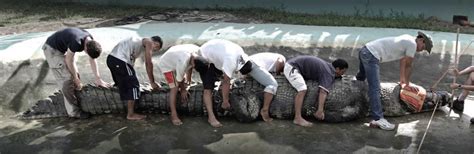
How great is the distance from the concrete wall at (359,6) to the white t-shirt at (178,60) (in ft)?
16.1

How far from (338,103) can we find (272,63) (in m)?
0.84

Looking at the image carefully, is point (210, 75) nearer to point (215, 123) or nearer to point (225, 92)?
point (225, 92)

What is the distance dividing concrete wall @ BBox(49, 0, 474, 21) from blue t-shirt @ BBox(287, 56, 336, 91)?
4296 millimetres

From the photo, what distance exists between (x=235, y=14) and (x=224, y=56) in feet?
15.4

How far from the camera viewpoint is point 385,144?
195 inches

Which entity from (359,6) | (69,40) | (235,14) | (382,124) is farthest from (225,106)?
(359,6)

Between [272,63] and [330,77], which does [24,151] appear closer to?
[272,63]

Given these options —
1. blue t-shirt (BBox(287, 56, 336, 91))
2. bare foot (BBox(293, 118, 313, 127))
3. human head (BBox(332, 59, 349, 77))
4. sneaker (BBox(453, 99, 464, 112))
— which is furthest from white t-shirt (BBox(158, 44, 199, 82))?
sneaker (BBox(453, 99, 464, 112))

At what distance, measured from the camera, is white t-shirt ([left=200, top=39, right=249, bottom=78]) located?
5.25m

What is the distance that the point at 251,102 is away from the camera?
18.4 ft

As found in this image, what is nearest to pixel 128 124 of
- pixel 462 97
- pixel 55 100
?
pixel 55 100

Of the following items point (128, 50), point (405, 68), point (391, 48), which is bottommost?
point (405, 68)

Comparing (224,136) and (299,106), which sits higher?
(299,106)

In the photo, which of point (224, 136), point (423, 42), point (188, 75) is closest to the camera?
point (224, 136)
